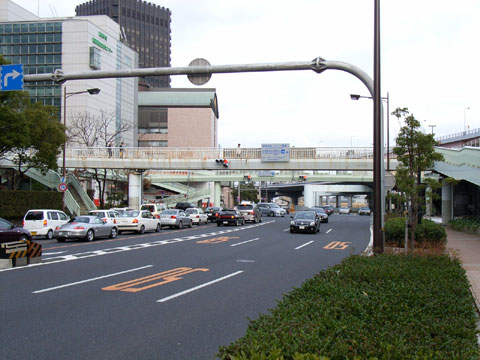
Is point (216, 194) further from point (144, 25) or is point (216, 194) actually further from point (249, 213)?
point (144, 25)

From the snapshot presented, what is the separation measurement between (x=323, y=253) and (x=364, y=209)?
2420 inches

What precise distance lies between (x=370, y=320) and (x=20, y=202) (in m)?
32.5

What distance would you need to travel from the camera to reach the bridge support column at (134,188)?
44.0 meters

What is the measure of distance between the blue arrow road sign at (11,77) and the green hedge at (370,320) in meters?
10.0

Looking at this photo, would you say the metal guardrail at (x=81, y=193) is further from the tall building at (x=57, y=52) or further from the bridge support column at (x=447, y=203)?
the bridge support column at (x=447, y=203)

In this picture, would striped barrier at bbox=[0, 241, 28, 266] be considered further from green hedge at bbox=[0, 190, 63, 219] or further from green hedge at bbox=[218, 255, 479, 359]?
green hedge at bbox=[0, 190, 63, 219]

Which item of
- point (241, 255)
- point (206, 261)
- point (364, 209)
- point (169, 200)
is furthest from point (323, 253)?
point (364, 209)

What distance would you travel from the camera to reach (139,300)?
31.4 ft

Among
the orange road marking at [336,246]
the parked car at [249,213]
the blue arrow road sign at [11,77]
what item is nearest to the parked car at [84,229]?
the blue arrow road sign at [11,77]

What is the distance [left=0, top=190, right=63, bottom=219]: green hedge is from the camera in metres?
32.3

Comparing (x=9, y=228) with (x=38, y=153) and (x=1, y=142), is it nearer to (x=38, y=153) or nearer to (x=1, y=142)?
(x=1, y=142)

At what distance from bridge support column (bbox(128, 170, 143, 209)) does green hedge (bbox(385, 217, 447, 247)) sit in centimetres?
2886

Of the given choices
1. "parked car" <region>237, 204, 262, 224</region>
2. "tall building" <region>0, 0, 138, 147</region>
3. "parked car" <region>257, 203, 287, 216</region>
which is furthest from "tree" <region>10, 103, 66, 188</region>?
"tall building" <region>0, 0, 138, 147</region>

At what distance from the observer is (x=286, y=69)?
39.0 feet
